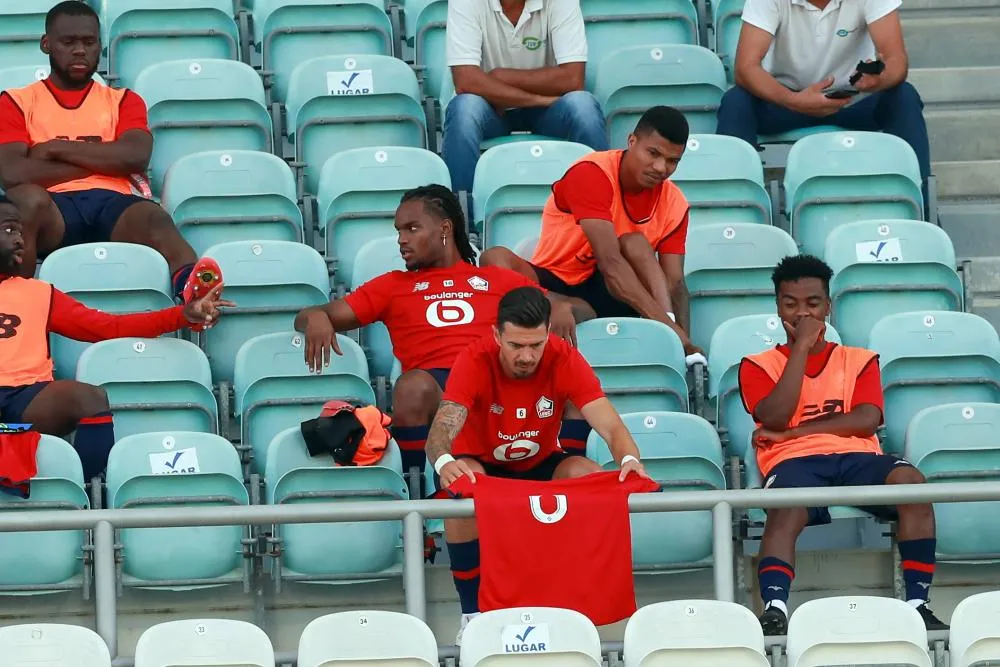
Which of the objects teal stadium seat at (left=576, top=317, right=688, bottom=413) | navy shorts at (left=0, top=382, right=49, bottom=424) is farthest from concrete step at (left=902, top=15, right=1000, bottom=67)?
navy shorts at (left=0, top=382, right=49, bottom=424)

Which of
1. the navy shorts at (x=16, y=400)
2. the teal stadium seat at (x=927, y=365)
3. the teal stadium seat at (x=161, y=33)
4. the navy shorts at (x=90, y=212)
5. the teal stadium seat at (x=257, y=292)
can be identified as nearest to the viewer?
the navy shorts at (x=16, y=400)

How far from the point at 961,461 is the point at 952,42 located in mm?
3500

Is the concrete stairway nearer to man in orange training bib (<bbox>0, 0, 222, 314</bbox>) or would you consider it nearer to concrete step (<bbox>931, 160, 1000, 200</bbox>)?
concrete step (<bbox>931, 160, 1000, 200</bbox>)

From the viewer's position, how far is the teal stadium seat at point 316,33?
9.23 meters

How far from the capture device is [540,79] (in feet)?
28.7

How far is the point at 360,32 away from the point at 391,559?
3288 millimetres

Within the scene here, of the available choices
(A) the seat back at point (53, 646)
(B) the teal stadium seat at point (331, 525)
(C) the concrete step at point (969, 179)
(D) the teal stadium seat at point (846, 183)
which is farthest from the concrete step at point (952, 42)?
(A) the seat back at point (53, 646)

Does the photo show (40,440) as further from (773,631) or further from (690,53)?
(690,53)

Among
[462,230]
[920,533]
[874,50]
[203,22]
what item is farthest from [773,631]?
[203,22]

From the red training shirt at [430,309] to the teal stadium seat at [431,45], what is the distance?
2118 millimetres

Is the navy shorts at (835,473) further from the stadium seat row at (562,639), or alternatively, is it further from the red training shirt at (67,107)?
the red training shirt at (67,107)

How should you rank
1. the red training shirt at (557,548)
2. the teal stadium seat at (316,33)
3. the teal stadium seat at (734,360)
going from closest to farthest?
the red training shirt at (557,548), the teal stadium seat at (734,360), the teal stadium seat at (316,33)

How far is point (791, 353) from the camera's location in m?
6.99

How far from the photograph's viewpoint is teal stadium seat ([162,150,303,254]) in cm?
806
